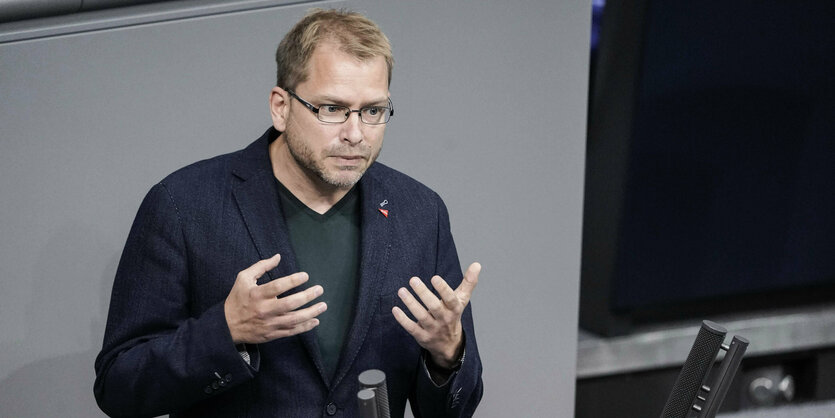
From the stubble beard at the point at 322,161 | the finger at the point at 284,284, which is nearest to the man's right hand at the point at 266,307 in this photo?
the finger at the point at 284,284

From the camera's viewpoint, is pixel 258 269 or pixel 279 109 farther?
pixel 279 109

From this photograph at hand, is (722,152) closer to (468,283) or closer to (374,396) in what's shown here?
(468,283)

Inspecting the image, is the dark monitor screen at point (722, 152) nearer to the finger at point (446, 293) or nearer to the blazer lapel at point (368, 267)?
the blazer lapel at point (368, 267)

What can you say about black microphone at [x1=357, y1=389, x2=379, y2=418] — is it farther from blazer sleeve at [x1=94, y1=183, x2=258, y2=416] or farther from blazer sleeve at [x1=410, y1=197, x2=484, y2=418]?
blazer sleeve at [x1=410, y1=197, x2=484, y2=418]

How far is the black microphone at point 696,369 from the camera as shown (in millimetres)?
1727

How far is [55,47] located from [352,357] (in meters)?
1.13

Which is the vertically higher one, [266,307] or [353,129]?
[353,129]

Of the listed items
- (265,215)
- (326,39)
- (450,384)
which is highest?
(326,39)

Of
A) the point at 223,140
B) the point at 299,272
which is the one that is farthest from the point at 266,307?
the point at 223,140

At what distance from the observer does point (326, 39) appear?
1986mm

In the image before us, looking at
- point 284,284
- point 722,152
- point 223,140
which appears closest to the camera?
point 284,284

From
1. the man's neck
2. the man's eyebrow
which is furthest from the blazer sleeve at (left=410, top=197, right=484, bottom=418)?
the man's eyebrow

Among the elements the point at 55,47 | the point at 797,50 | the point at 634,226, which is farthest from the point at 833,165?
the point at 55,47

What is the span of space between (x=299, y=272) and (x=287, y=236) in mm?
152
